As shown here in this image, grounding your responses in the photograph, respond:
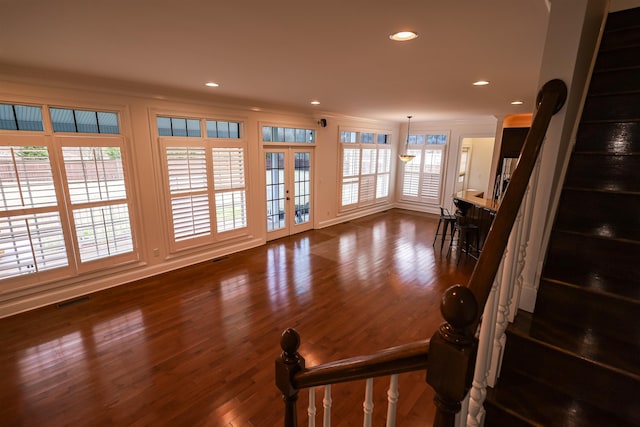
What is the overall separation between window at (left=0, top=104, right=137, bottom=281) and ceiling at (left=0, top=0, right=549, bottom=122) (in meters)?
0.70

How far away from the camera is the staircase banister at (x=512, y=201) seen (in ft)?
2.48

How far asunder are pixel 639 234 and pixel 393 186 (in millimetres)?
8231

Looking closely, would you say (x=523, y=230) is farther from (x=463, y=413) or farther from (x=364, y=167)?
(x=364, y=167)

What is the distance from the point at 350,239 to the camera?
637 cm

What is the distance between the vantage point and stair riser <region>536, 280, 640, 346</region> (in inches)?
48.6

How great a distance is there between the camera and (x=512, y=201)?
956 millimetres

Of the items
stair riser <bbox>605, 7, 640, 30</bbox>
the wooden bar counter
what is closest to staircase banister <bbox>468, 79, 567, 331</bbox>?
stair riser <bbox>605, 7, 640, 30</bbox>

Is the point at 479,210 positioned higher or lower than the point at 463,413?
lower

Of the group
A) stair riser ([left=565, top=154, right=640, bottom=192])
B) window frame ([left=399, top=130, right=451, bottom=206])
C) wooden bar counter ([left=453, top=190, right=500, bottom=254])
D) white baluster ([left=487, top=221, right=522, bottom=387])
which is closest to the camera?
white baluster ([left=487, top=221, right=522, bottom=387])

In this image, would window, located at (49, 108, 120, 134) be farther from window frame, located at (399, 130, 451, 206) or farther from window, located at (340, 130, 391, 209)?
window frame, located at (399, 130, 451, 206)

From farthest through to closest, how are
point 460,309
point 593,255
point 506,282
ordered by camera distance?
point 593,255 → point 506,282 → point 460,309

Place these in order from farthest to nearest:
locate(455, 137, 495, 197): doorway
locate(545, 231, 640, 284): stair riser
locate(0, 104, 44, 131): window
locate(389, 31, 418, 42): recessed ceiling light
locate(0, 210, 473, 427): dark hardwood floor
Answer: locate(455, 137, 495, 197): doorway < locate(0, 104, 44, 131): window < locate(0, 210, 473, 427): dark hardwood floor < locate(389, 31, 418, 42): recessed ceiling light < locate(545, 231, 640, 284): stair riser

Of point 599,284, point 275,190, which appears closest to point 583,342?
point 599,284

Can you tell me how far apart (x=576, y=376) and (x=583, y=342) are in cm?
15
